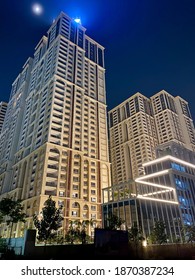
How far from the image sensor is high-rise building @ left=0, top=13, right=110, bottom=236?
67500mm

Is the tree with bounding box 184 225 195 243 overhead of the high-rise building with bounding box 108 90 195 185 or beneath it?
beneath

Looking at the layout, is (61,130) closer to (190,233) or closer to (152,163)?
(152,163)

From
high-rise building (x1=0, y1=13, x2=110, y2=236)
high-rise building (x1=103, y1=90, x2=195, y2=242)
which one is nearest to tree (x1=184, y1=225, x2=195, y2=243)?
high-rise building (x1=103, y1=90, x2=195, y2=242)

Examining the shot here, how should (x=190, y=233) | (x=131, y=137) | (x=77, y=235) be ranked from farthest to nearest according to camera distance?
1. (x=131, y=137)
2. (x=77, y=235)
3. (x=190, y=233)

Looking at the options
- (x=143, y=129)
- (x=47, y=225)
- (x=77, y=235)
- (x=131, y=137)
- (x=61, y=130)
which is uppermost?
(x=143, y=129)

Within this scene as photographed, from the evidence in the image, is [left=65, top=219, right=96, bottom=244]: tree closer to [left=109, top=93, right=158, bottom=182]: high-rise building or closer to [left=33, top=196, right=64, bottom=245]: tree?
[left=33, top=196, right=64, bottom=245]: tree

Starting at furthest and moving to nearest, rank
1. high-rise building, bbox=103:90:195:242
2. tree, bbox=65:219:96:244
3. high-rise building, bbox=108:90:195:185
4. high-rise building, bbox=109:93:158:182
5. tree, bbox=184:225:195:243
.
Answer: high-rise building, bbox=108:90:195:185, high-rise building, bbox=109:93:158:182, high-rise building, bbox=103:90:195:242, tree, bbox=184:225:195:243, tree, bbox=65:219:96:244

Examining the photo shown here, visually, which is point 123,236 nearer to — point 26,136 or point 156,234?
point 156,234

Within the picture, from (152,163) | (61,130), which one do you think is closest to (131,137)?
(152,163)

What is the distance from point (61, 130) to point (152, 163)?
3558 centimetres

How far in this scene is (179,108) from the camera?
145 metres

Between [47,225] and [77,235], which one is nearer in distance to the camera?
[47,225]

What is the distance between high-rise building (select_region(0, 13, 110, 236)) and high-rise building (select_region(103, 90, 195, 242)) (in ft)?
39.0

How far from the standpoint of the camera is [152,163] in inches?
2876
